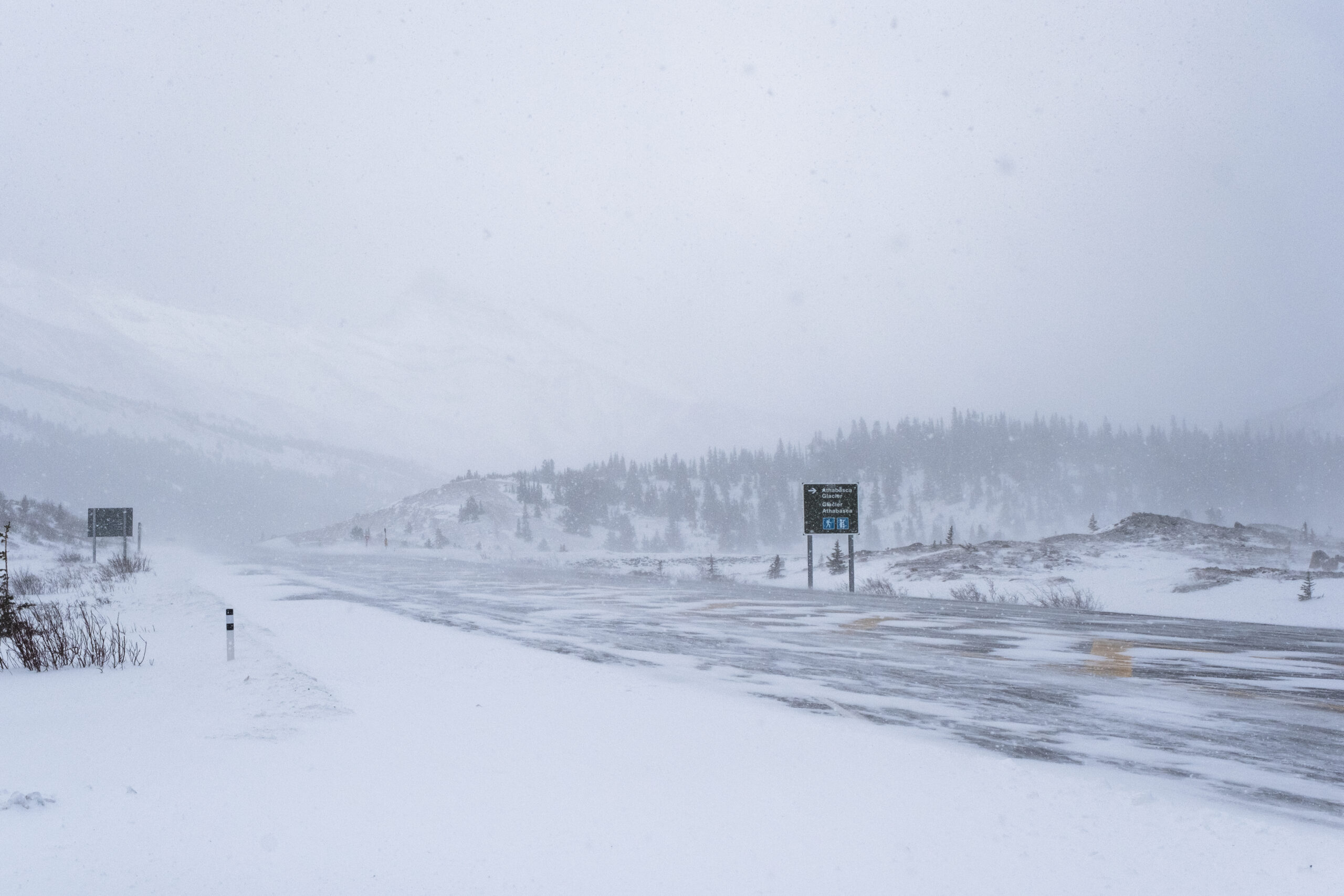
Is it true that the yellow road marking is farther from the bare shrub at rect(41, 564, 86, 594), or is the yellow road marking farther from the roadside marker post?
the bare shrub at rect(41, 564, 86, 594)

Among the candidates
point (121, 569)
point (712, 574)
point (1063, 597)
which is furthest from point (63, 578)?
point (1063, 597)

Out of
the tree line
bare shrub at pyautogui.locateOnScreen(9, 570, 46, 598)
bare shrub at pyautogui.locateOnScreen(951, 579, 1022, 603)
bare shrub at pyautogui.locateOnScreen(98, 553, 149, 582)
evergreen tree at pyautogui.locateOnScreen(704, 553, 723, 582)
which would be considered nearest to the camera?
bare shrub at pyautogui.locateOnScreen(951, 579, 1022, 603)

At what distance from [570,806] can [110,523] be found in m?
49.1

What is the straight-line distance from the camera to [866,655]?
12.1 metres

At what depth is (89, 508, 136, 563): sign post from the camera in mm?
42844

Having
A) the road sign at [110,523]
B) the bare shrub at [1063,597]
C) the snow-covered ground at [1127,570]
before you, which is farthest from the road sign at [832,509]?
the road sign at [110,523]

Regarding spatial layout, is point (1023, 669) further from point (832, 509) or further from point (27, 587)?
point (27, 587)

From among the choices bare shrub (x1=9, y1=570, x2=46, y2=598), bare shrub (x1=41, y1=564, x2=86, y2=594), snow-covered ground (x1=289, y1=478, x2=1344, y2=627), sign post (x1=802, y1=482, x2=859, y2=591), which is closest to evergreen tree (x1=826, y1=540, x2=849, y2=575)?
snow-covered ground (x1=289, y1=478, x2=1344, y2=627)

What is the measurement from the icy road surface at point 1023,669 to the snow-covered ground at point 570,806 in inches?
33.8

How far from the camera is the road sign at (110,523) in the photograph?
42844mm

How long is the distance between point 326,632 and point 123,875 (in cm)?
1135

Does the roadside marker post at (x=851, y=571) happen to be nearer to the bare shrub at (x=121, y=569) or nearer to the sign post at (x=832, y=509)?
the sign post at (x=832, y=509)

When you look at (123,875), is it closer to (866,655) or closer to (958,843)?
(958,843)

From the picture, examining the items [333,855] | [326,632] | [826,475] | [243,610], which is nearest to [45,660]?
[326,632]
